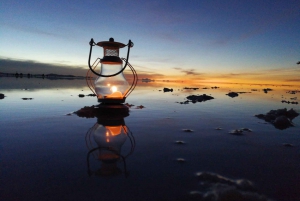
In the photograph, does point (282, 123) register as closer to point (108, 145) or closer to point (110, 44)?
point (108, 145)

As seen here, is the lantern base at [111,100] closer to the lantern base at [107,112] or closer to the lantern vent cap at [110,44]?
the lantern base at [107,112]

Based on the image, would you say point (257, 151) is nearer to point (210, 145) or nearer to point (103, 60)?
point (210, 145)

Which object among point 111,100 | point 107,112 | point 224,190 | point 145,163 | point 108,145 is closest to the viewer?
point 224,190

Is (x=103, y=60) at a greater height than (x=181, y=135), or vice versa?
(x=103, y=60)

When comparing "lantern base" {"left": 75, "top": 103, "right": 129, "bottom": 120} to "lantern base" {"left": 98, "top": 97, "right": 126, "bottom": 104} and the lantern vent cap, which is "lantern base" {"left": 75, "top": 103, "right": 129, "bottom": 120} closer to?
"lantern base" {"left": 98, "top": 97, "right": 126, "bottom": 104}

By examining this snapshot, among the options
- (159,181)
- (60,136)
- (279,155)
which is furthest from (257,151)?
(60,136)

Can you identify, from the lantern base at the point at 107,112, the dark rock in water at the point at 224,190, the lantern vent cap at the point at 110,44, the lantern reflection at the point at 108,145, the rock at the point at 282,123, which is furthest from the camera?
the lantern base at the point at 107,112

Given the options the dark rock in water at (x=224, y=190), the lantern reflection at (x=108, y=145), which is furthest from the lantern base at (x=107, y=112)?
the dark rock in water at (x=224, y=190)

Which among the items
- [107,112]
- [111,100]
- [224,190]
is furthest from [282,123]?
[107,112]

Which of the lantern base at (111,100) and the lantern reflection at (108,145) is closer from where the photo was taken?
the lantern reflection at (108,145)

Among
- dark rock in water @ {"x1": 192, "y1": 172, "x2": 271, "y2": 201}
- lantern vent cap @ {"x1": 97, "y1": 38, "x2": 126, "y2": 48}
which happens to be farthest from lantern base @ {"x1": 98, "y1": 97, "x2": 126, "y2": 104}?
dark rock in water @ {"x1": 192, "y1": 172, "x2": 271, "y2": 201}

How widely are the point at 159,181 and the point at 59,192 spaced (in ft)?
3.89

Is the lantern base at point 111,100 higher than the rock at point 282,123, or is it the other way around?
the lantern base at point 111,100

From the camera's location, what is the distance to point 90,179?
2.43 meters
